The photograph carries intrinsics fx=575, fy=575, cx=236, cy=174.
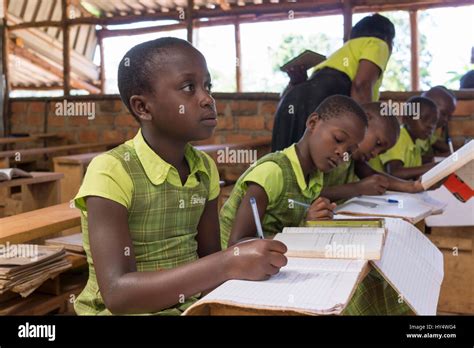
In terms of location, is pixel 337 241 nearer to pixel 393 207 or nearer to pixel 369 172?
pixel 393 207

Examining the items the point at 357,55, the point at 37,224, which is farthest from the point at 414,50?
the point at 37,224

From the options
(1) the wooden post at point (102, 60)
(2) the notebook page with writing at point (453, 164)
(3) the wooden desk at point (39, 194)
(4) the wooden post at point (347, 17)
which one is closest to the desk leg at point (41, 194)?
(3) the wooden desk at point (39, 194)

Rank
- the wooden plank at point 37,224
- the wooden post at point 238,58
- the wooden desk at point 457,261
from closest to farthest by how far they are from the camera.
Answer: the wooden plank at point 37,224, the wooden desk at point 457,261, the wooden post at point 238,58

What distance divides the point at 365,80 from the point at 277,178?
1.27m

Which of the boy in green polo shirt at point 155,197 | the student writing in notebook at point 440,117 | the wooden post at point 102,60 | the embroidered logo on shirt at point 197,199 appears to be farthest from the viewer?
the wooden post at point 102,60

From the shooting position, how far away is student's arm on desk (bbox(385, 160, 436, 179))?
2713mm

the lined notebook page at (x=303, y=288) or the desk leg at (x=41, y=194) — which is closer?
the lined notebook page at (x=303, y=288)

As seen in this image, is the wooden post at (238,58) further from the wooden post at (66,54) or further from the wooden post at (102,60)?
the wooden post at (102,60)

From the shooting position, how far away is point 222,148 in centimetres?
332

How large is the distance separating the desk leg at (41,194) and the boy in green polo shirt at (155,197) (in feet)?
6.36

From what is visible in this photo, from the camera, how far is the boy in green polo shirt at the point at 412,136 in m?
2.89

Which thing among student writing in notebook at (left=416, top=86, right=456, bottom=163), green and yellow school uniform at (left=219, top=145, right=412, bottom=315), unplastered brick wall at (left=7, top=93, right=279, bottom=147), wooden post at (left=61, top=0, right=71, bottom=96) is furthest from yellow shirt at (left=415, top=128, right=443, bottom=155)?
wooden post at (left=61, top=0, right=71, bottom=96)
